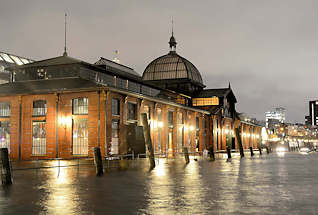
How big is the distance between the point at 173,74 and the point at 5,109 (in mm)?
36251

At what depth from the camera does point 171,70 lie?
7325 cm

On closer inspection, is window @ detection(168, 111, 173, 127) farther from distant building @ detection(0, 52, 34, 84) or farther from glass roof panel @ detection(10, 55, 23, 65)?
glass roof panel @ detection(10, 55, 23, 65)

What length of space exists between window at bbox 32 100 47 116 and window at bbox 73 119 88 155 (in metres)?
4.05

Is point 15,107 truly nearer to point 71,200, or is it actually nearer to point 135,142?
point 135,142

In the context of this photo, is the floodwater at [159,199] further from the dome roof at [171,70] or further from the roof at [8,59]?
the roof at [8,59]

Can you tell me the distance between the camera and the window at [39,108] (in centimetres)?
4119

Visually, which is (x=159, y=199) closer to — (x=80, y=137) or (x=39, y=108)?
(x=80, y=137)

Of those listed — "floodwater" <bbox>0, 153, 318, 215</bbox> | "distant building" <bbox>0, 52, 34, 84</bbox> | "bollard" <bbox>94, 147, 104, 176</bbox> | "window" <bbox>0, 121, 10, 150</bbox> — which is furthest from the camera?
"distant building" <bbox>0, 52, 34, 84</bbox>

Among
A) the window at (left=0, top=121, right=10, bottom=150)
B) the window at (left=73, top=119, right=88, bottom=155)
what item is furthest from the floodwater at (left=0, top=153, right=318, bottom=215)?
the window at (left=0, top=121, right=10, bottom=150)

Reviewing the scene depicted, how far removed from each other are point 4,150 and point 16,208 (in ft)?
21.2

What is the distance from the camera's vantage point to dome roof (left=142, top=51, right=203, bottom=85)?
7245cm

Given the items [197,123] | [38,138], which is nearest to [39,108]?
[38,138]

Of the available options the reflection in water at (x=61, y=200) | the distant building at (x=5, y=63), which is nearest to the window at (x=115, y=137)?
the reflection in water at (x=61, y=200)

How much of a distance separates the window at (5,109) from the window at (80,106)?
8296mm
